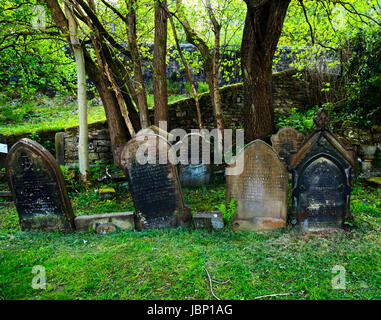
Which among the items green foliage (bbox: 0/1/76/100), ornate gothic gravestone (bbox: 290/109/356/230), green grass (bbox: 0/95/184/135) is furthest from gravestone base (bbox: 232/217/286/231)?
green foliage (bbox: 0/1/76/100)

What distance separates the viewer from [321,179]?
3357mm

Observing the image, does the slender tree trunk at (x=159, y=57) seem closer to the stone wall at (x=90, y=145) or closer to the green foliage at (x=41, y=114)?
the stone wall at (x=90, y=145)

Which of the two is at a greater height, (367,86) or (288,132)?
(367,86)

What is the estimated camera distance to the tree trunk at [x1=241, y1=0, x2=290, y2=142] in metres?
4.70

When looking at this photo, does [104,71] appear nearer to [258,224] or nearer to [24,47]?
[24,47]

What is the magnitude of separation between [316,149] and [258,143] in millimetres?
779

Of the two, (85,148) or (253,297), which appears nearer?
(253,297)

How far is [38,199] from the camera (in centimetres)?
371

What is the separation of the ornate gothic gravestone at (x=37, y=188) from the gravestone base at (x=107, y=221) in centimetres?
16

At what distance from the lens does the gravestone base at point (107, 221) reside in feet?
12.3

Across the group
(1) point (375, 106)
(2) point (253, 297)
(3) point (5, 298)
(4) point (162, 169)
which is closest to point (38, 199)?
(3) point (5, 298)

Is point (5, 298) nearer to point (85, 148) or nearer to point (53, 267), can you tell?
point (53, 267)

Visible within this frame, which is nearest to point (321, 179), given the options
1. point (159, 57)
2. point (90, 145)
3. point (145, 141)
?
point (145, 141)

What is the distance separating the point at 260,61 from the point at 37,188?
16.5 ft
